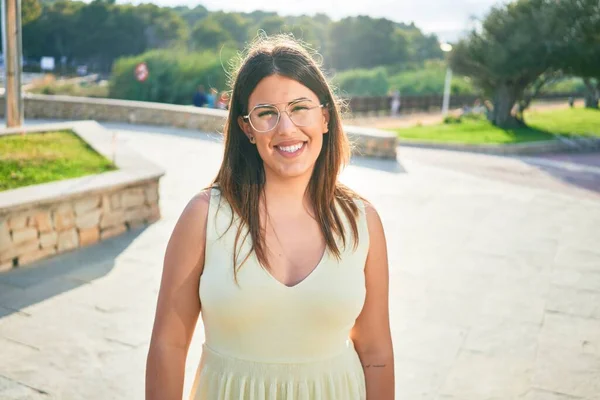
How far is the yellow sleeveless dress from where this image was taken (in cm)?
170

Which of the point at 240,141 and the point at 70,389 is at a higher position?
the point at 240,141

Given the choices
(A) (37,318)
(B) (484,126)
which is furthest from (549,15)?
(A) (37,318)

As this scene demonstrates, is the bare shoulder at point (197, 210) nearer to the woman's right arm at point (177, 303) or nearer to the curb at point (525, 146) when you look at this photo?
the woman's right arm at point (177, 303)

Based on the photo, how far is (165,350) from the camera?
1.76 m

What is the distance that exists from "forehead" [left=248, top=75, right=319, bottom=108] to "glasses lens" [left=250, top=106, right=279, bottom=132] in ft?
0.07

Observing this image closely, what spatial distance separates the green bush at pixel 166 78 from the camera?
26328 millimetres

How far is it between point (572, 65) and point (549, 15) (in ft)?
7.02

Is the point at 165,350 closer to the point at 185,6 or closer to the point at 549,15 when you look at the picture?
the point at 549,15

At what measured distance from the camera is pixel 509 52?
2286 centimetres

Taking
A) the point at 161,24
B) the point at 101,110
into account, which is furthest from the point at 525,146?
the point at 161,24

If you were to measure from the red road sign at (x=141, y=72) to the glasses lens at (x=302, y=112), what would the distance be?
25061 millimetres

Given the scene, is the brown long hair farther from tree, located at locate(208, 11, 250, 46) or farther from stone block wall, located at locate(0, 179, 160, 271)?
tree, located at locate(208, 11, 250, 46)

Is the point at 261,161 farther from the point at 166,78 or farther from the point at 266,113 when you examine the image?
the point at 166,78

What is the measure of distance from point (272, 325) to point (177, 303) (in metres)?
0.28
